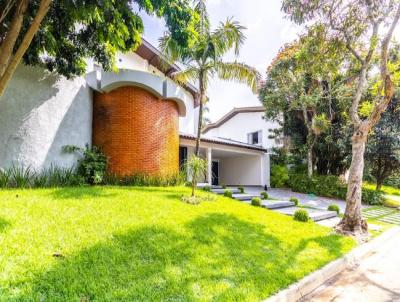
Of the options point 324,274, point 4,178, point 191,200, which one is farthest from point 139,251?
point 4,178

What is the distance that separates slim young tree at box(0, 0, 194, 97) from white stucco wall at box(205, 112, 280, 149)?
1812 centimetres

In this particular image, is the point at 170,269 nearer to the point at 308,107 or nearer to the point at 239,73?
the point at 239,73

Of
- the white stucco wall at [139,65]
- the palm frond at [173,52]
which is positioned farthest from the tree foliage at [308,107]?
the palm frond at [173,52]

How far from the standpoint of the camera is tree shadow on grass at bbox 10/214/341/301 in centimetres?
299

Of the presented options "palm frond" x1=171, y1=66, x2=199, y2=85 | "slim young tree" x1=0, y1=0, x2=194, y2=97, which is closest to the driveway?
"palm frond" x1=171, y1=66, x2=199, y2=85

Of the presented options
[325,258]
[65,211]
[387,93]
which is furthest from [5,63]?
[387,93]

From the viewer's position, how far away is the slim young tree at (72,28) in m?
5.16

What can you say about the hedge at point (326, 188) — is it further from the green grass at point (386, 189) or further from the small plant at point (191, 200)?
the small plant at point (191, 200)

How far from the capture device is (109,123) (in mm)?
10625

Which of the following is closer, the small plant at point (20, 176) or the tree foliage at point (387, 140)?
the small plant at point (20, 176)

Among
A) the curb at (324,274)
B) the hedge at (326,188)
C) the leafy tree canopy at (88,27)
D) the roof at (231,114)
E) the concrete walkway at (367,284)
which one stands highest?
the roof at (231,114)

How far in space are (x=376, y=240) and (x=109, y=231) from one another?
24.5ft

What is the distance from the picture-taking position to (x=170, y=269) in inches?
146

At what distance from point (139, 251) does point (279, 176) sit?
16.9 meters
